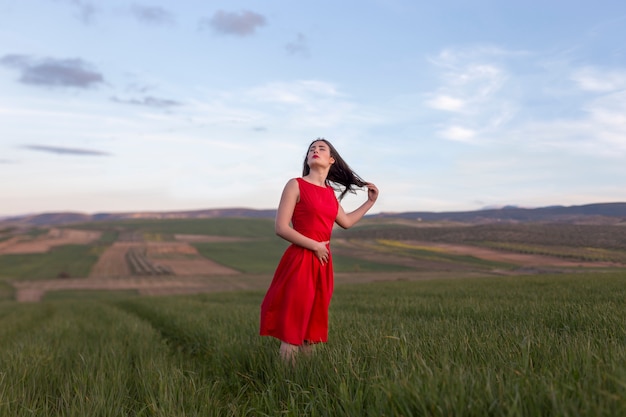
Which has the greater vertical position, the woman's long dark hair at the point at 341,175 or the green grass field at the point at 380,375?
the woman's long dark hair at the point at 341,175

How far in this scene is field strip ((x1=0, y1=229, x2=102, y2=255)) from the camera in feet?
259

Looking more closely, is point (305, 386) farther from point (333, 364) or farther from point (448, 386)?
point (448, 386)

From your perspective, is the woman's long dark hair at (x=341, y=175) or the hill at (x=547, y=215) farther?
the hill at (x=547, y=215)

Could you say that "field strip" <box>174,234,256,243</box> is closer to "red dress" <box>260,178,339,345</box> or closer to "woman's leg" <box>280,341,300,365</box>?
"red dress" <box>260,178,339,345</box>

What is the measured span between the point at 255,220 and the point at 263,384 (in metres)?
113

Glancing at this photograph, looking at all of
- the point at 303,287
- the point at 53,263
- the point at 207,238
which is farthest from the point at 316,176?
the point at 207,238

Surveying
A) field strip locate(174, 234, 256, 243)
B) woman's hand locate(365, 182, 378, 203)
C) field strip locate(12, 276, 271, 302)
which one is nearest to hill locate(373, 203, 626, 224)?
woman's hand locate(365, 182, 378, 203)

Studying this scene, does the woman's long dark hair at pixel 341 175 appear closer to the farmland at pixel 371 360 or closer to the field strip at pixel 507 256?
the farmland at pixel 371 360

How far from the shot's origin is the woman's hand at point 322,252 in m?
4.16

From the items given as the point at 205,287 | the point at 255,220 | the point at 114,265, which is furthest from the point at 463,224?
the point at 255,220

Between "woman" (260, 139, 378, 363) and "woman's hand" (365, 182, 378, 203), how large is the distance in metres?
0.69

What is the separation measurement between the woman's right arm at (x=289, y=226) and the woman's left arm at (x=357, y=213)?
0.51 m

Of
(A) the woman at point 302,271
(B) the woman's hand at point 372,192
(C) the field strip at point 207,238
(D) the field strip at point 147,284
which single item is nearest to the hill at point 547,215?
(B) the woman's hand at point 372,192

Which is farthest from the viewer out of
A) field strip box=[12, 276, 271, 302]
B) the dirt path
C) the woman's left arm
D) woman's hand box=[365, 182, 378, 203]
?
field strip box=[12, 276, 271, 302]
